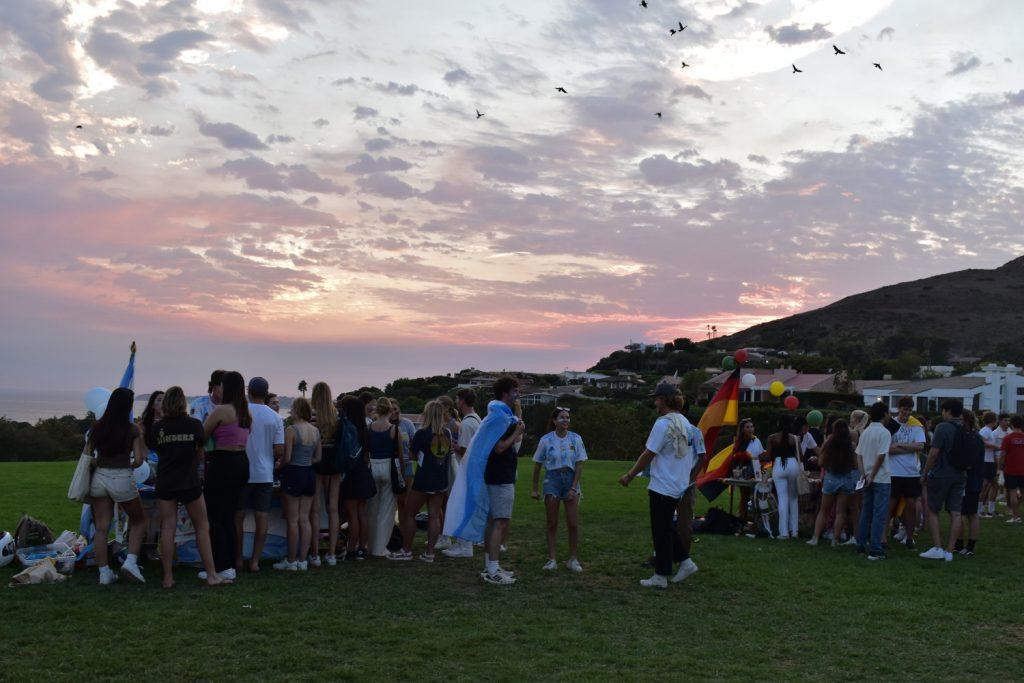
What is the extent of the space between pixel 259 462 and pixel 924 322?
440ft

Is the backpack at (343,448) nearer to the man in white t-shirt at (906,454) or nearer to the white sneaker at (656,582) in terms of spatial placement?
the white sneaker at (656,582)

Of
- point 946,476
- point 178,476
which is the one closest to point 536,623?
point 178,476

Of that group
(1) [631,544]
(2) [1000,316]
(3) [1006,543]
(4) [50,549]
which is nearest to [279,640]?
(4) [50,549]

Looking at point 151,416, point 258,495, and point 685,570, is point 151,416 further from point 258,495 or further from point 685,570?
point 685,570

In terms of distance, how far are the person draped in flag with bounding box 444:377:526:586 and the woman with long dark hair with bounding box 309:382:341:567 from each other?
1316 mm

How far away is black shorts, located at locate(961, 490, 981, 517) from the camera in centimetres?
1095

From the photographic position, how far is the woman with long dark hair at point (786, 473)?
479 inches

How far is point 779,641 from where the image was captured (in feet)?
22.5

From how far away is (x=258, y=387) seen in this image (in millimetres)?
8898

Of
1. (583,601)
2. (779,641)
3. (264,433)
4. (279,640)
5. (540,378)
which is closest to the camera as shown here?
(279,640)

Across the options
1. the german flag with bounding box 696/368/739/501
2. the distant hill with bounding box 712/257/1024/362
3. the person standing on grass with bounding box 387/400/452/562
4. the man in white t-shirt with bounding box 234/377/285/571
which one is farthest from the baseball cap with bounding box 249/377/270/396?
the distant hill with bounding box 712/257/1024/362

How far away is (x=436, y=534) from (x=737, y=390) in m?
5.31

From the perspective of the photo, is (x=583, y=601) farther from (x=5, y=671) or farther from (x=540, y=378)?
(x=540, y=378)

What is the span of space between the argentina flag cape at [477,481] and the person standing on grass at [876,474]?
4.84 meters
